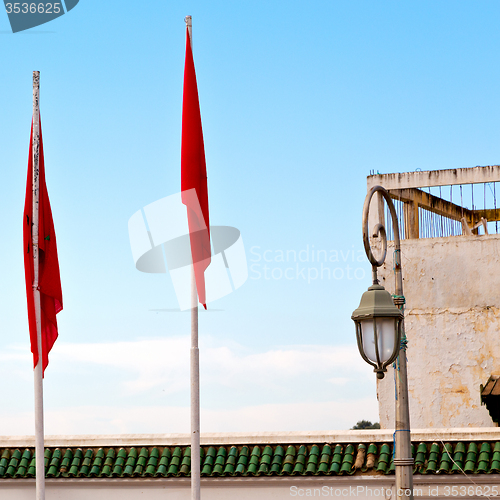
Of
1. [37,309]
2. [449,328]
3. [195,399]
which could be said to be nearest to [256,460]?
[195,399]

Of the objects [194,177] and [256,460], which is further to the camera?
[256,460]

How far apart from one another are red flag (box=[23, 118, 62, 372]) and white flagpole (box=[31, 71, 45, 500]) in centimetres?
9

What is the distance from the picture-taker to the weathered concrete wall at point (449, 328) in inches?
746

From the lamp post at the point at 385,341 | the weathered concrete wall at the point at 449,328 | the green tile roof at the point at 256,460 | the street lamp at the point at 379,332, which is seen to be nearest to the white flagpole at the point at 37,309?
the green tile roof at the point at 256,460

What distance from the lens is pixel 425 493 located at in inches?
491

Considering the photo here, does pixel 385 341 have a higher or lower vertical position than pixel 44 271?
lower

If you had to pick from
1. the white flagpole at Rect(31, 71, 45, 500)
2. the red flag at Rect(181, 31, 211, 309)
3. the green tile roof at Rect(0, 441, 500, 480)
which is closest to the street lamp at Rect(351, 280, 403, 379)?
the red flag at Rect(181, 31, 211, 309)

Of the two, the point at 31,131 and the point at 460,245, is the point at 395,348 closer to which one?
the point at 31,131

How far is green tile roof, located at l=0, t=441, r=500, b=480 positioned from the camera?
12.5m

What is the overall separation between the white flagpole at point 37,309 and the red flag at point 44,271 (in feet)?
0.28

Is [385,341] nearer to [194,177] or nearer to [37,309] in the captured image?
[194,177]

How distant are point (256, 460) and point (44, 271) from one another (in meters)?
4.99

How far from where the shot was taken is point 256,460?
1316 cm

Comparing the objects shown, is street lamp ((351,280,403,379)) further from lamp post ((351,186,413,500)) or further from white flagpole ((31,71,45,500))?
white flagpole ((31,71,45,500))
